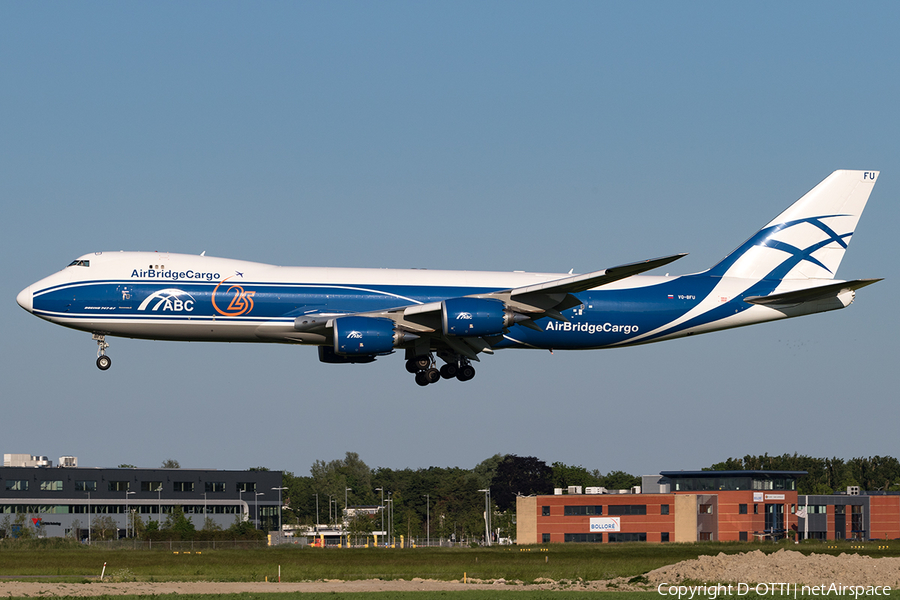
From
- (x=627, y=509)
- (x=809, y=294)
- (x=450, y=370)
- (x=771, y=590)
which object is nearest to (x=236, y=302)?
(x=450, y=370)

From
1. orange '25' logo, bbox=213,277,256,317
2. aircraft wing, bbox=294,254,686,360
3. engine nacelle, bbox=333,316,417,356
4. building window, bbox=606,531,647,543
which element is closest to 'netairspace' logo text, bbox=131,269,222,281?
orange '25' logo, bbox=213,277,256,317

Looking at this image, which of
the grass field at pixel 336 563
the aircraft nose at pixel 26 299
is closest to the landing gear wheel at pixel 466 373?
the grass field at pixel 336 563

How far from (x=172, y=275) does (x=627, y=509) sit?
66.9m

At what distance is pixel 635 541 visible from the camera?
A: 10119 centimetres

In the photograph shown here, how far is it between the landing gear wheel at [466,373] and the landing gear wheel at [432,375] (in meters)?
1.57

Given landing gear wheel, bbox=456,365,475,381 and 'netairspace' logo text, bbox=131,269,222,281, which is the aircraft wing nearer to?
landing gear wheel, bbox=456,365,475,381

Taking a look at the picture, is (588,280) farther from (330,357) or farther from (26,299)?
(26,299)

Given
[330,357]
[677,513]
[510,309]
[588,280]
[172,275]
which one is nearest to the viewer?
[588,280]

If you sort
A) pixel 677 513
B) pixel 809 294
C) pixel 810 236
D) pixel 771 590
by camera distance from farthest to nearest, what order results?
1. pixel 677 513
2. pixel 810 236
3. pixel 809 294
4. pixel 771 590

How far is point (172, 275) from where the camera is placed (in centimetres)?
4688

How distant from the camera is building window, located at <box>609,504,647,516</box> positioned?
10242 cm

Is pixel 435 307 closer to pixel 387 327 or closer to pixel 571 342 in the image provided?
pixel 387 327

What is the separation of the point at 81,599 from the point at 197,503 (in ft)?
300

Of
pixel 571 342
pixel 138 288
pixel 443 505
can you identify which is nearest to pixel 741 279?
pixel 571 342
